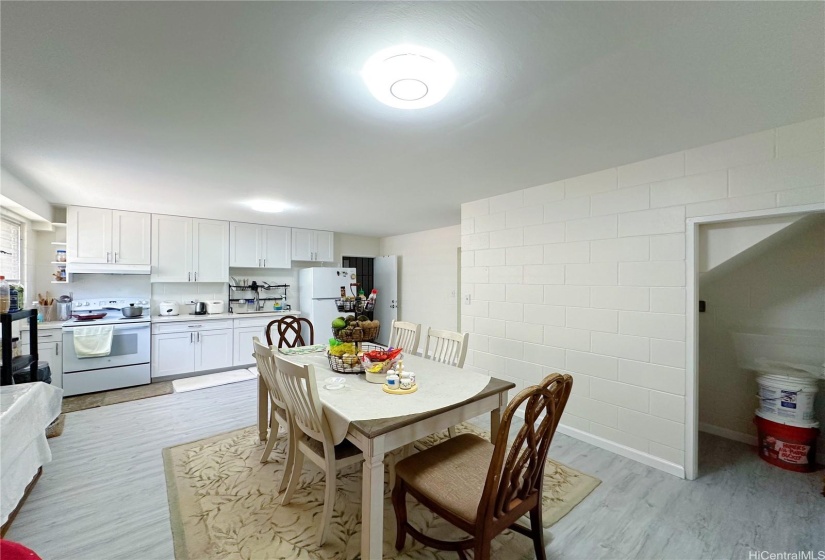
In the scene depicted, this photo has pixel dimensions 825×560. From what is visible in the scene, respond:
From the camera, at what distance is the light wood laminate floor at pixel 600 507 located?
1650mm

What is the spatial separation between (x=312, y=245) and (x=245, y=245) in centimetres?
111

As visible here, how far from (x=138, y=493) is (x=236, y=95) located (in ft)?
8.27

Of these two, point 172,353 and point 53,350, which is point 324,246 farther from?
point 53,350

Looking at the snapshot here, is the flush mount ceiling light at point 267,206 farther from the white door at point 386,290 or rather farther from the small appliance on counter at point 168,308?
the white door at point 386,290

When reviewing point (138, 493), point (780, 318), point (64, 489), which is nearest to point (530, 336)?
point (780, 318)

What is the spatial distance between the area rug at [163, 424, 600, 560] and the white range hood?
2.83 metres

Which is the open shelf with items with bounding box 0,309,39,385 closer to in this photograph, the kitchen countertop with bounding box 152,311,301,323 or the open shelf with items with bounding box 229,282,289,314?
the kitchen countertop with bounding box 152,311,301,323

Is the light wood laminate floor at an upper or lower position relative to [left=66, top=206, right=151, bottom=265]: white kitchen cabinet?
lower

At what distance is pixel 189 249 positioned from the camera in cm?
467

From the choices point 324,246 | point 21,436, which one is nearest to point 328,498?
point 21,436

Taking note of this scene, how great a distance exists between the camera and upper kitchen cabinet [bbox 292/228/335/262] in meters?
5.64

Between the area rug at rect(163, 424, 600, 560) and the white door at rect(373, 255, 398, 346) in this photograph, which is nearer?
the area rug at rect(163, 424, 600, 560)

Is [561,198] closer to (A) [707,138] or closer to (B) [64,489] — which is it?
(A) [707,138]

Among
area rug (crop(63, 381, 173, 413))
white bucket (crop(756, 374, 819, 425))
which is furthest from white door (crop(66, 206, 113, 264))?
white bucket (crop(756, 374, 819, 425))
